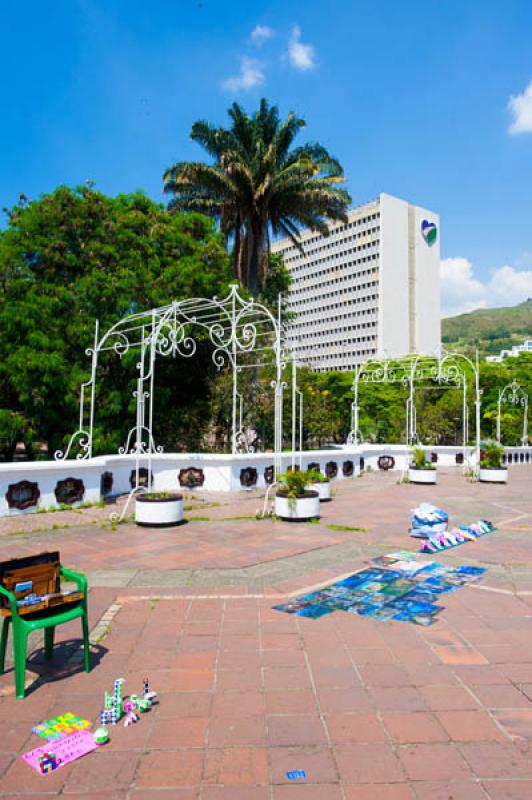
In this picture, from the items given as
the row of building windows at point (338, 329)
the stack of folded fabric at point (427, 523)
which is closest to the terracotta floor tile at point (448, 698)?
the stack of folded fabric at point (427, 523)

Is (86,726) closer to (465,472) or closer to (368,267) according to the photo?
(465,472)

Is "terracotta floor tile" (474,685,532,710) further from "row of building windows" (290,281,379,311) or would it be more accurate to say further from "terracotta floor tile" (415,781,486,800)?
"row of building windows" (290,281,379,311)

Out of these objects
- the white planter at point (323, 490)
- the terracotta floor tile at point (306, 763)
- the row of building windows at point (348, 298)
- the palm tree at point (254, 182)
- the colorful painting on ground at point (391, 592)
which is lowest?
the colorful painting on ground at point (391, 592)

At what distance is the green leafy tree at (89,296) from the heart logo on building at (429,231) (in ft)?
295

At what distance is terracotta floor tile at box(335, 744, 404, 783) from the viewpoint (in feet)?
9.42

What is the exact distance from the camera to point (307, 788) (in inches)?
110

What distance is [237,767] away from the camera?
296cm

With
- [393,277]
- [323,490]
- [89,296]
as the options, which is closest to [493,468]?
[323,490]

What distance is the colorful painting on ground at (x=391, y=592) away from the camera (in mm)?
5465

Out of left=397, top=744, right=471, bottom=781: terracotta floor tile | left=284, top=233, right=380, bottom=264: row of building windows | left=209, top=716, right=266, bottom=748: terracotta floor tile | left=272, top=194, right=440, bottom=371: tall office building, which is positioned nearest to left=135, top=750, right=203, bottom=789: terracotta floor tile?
left=209, top=716, right=266, bottom=748: terracotta floor tile

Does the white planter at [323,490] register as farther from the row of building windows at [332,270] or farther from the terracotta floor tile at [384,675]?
the row of building windows at [332,270]

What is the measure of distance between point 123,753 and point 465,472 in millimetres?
19685

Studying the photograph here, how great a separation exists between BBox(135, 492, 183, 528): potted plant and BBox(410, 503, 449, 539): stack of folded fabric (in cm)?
411

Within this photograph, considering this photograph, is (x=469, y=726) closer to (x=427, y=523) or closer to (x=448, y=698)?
(x=448, y=698)
